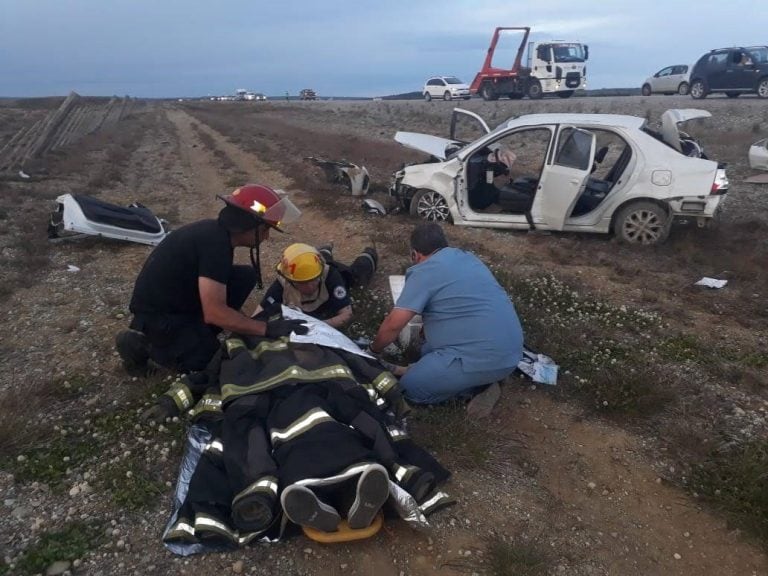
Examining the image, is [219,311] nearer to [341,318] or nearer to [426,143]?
[341,318]

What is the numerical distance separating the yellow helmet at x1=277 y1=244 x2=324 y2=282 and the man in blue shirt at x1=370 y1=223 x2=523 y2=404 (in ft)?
2.62

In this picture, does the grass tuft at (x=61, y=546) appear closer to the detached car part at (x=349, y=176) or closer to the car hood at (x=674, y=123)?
the car hood at (x=674, y=123)

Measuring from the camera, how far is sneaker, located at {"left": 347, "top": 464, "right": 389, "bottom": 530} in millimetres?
2414

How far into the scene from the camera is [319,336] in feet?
11.4

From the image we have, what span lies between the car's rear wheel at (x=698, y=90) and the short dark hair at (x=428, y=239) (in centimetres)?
2074

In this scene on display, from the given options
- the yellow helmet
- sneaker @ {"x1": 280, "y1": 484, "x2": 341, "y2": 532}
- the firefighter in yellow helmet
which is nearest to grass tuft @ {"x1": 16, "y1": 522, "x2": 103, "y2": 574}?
sneaker @ {"x1": 280, "y1": 484, "x2": 341, "y2": 532}

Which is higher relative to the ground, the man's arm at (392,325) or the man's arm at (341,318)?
the man's arm at (392,325)

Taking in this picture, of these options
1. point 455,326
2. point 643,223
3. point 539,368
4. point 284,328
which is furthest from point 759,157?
point 284,328

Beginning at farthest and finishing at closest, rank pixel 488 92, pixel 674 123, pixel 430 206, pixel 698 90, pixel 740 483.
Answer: pixel 488 92 < pixel 698 90 < pixel 430 206 < pixel 674 123 < pixel 740 483

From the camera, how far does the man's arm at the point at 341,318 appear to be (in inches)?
171

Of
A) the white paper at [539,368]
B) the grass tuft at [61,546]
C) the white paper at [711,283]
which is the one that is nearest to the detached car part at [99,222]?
the grass tuft at [61,546]

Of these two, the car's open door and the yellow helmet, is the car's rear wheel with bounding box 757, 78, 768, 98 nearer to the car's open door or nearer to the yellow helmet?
the car's open door

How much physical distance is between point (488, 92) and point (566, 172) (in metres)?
22.6

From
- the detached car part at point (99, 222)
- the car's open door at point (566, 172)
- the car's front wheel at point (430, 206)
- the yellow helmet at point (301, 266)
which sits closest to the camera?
the yellow helmet at point (301, 266)
